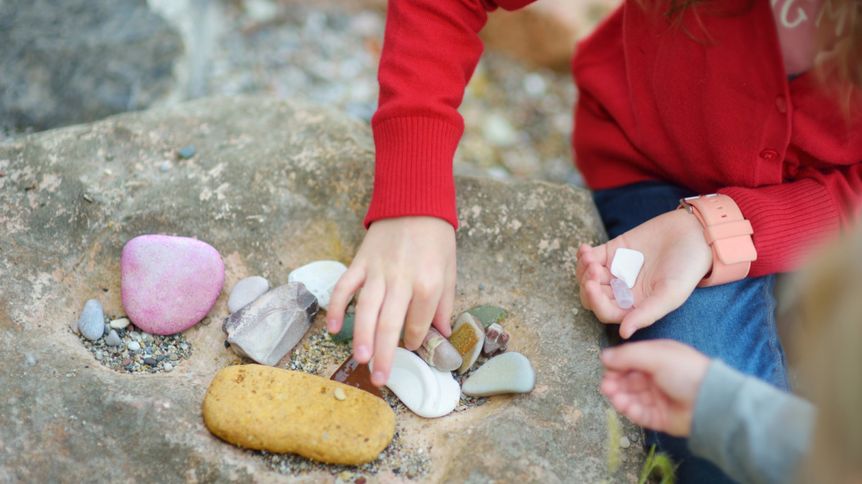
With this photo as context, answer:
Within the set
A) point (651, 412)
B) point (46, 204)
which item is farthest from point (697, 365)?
point (46, 204)

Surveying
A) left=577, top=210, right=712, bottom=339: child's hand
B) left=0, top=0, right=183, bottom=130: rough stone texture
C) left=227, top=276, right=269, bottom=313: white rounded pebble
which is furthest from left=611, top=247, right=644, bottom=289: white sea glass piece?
left=0, top=0, right=183, bottom=130: rough stone texture

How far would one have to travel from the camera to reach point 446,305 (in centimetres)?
129

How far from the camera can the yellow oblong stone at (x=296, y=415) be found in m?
1.12

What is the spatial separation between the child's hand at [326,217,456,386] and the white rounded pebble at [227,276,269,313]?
240 mm

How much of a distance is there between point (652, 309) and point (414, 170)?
0.45 meters

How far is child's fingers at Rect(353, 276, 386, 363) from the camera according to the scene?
3.67ft

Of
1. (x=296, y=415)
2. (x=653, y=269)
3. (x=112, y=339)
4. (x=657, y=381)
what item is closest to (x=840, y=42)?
(x=653, y=269)

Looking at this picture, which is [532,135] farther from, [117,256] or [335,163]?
[117,256]

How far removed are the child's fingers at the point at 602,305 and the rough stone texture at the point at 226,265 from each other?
2.5 inches

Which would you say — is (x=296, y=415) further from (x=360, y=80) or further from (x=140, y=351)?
(x=360, y=80)

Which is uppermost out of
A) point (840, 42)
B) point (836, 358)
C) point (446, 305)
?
point (840, 42)

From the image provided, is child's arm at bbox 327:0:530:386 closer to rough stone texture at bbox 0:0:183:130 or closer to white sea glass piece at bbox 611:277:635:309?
white sea glass piece at bbox 611:277:635:309

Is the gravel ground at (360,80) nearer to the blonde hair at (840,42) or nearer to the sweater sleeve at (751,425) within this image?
the blonde hair at (840,42)

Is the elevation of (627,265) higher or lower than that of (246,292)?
higher
